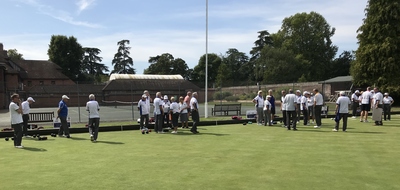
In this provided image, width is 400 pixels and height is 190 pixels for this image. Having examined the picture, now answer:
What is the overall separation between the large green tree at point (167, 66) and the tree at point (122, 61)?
18.8 ft

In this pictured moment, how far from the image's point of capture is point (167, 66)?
9369 cm

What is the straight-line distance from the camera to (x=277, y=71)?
66.1 m

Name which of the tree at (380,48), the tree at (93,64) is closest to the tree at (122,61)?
the tree at (93,64)

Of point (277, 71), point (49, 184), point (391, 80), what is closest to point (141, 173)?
point (49, 184)

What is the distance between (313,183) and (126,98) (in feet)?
167

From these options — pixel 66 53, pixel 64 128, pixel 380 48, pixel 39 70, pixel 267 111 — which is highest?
pixel 66 53

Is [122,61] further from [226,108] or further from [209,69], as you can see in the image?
[226,108]

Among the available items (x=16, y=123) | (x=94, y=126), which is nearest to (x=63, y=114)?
(x=94, y=126)

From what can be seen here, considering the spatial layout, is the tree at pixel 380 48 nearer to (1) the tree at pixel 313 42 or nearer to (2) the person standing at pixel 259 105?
(2) the person standing at pixel 259 105

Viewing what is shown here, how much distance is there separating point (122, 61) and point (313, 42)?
55.7 m

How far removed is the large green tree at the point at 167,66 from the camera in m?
93.7

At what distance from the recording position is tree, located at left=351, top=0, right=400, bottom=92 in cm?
3534

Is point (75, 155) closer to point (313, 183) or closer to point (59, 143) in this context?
point (59, 143)

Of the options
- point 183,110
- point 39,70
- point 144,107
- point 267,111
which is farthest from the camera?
point 39,70
